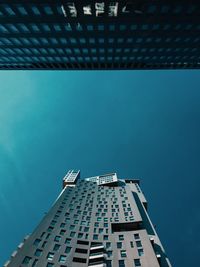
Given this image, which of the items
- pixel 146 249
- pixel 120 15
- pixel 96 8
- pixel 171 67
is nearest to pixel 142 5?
pixel 120 15

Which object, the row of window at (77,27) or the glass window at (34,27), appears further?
the row of window at (77,27)

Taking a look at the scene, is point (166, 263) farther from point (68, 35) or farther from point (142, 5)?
point (68, 35)

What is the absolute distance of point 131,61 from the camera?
6362cm

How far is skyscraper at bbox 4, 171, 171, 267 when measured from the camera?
3944cm

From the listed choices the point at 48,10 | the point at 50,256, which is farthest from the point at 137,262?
the point at 48,10

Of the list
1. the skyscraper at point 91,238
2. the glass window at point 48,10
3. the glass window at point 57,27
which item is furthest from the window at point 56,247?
the glass window at point 48,10

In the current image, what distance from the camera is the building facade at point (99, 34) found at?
3747 cm

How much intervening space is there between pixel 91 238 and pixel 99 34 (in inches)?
1892

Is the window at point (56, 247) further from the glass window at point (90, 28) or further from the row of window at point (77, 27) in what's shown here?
the glass window at point (90, 28)

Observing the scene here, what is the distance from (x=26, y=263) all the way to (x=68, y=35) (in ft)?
160

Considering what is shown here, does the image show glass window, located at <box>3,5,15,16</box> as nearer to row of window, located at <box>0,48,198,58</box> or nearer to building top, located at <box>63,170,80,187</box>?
row of window, located at <box>0,48,198,58</box>

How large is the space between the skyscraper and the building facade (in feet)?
149

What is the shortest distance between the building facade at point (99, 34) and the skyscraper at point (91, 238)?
45518 mm

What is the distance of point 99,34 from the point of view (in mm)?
46750
